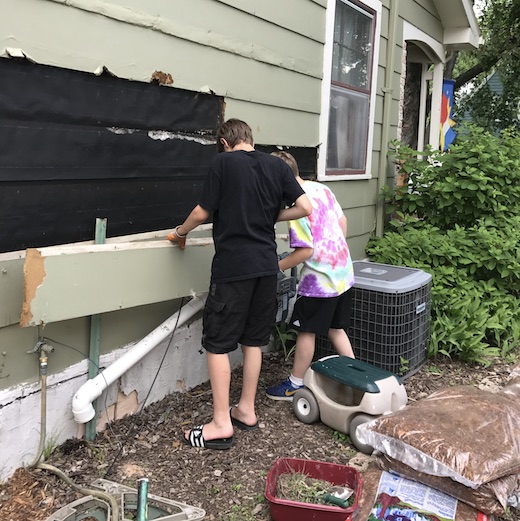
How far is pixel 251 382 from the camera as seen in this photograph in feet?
10.9

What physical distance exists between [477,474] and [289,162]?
1.92 metres

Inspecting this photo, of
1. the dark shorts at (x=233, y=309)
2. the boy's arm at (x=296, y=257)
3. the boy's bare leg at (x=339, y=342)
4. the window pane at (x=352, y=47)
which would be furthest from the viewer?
the window pane at (x=352, y=47)

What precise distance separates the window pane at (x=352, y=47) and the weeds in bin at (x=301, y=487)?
3.74 meters

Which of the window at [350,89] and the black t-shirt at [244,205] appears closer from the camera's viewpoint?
the black t-shirt at [244,205]

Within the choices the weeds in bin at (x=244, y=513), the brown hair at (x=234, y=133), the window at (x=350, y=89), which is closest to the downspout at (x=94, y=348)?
the brown hair at (x=234, y=133)

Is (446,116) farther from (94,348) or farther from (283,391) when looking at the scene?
(94,348)

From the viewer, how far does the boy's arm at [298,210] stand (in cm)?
316

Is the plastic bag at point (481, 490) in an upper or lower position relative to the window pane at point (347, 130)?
lower

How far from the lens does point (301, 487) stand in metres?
2.67

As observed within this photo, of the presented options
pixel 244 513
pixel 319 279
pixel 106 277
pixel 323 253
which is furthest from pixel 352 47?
pixel 244 513

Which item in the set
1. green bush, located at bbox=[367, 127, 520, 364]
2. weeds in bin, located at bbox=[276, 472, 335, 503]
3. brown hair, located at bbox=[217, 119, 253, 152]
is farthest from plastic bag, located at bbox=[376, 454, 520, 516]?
green bush, located at bbox=[367, 127, 520, 364]

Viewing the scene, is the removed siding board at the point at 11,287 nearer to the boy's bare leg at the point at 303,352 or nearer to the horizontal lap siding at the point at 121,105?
the horizontal lap siding at the point at 121,105

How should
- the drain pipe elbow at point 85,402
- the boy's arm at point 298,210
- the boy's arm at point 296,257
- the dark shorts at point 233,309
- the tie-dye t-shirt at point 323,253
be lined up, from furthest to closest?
the tie-dye t-shirt at point 323,253
the boy's arm at point 296,257
the boy's arm at point 298,210
the dark shorts at point 233,309
the drain pipe elbow at point 85,402

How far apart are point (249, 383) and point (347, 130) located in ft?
10.8
